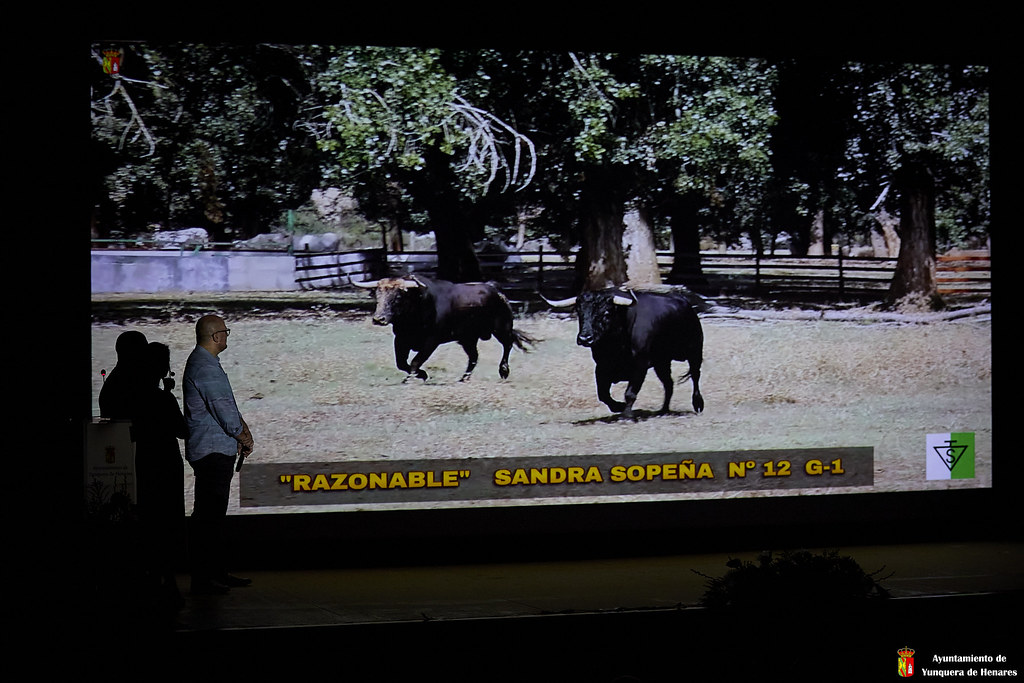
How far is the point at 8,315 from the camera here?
682 centimetres

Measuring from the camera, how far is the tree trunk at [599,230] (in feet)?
24.8

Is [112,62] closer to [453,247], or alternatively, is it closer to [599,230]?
[453,247]

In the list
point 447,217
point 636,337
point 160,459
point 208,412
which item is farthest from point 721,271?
point 160,459

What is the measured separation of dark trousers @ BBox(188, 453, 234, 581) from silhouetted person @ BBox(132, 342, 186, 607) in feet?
0.57

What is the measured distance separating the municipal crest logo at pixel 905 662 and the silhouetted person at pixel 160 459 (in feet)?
11.3

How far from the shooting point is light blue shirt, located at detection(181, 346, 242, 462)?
6.26 meters

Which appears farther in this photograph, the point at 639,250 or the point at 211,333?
the point at 639,250

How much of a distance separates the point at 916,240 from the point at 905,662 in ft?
15.9

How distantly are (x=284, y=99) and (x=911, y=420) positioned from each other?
4360 millimetres

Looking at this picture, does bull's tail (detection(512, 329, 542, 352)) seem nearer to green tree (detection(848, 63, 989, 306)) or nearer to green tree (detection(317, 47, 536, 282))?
green tree (detection(317, 47, 536, 282))

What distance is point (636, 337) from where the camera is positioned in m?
7.70

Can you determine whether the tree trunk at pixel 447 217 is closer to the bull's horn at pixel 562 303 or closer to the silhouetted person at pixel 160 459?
A: the bull's horn at pixel 562 303

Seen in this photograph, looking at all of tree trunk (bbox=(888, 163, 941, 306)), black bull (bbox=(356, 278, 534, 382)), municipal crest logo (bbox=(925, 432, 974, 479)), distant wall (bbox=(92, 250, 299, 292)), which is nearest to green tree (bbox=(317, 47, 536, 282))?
black bull (bbox=(356, 278, 534, 382))

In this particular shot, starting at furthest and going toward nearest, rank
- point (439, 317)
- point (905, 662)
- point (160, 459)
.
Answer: point (439, 317) → point (160, 459) → point (905, 662)
